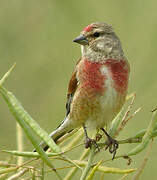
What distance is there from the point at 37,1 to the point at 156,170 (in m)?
2.07

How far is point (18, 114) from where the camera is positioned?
1.79 m

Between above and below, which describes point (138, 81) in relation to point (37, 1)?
below

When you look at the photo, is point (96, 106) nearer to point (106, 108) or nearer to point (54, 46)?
point (106, 108)

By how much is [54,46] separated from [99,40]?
826mm

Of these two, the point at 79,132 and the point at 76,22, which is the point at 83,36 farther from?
the point at 79,132

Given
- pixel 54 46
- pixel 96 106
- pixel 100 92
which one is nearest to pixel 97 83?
pixel 100 92

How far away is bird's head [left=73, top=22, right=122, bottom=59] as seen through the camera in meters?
3.79

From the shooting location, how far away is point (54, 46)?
4559 mm

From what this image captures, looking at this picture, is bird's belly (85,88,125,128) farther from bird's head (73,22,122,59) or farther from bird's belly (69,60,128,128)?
bird's head (73,22,122,59)

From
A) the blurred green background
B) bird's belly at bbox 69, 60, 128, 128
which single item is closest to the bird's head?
bird's belly at bbox 69, 60, 128, 128

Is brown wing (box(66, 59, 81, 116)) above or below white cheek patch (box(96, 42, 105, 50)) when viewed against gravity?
below

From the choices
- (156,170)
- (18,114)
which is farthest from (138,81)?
(18,114)

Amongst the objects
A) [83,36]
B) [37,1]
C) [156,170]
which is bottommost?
[156,170]

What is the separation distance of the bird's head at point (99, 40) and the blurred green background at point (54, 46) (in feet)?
1.19
